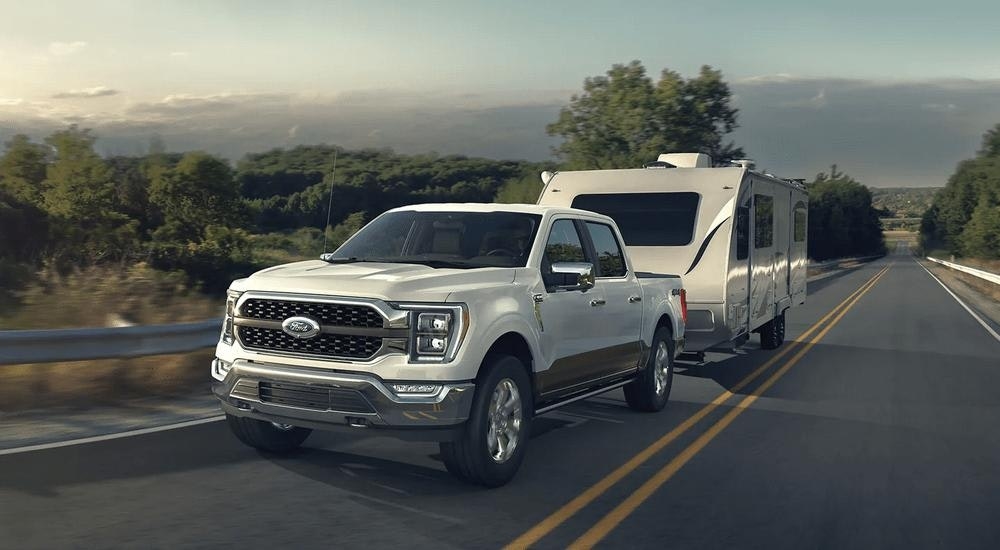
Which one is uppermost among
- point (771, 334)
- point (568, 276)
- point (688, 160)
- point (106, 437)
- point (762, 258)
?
point (688, 160)

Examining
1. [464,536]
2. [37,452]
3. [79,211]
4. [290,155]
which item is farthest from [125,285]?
[79,211]

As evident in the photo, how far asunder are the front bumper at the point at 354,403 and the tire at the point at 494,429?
148mm

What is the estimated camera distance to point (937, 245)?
653ft

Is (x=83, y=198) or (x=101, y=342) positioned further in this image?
(x=83, y=198)

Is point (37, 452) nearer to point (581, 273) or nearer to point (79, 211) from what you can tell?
point (581, 273)

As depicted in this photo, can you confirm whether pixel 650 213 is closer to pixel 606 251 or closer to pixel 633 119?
pixel 606 251

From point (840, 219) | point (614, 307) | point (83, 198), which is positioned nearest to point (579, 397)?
point (614, 307)

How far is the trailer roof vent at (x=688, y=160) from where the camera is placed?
14.4 metres

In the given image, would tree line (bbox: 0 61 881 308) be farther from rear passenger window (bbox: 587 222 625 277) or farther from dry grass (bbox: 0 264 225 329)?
rear passenger window (bbox: 587 222 625 277)

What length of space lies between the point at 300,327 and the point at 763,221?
31.6 feet

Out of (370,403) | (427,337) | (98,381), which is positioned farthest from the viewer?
(98,381)

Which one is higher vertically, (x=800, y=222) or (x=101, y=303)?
(x=800, y=222)

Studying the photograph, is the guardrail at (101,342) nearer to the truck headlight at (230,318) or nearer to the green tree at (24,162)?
Result: the truck headlight at (230,318)

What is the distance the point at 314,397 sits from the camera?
20.5 ft
